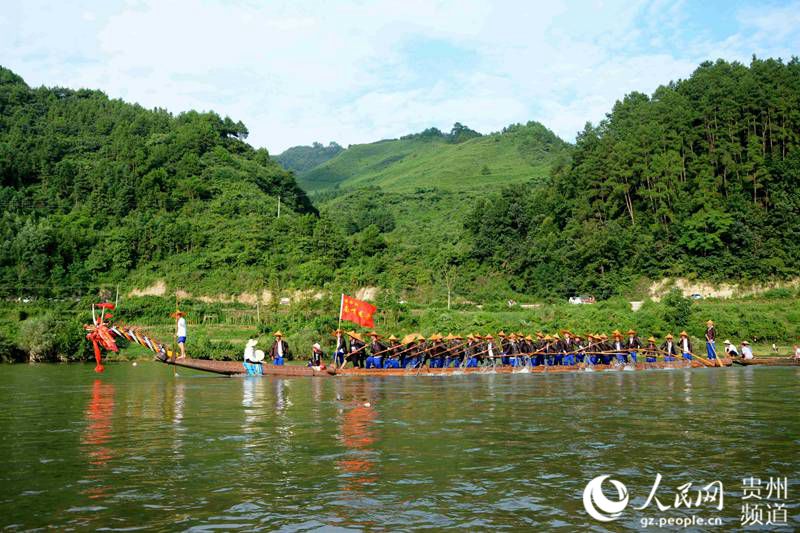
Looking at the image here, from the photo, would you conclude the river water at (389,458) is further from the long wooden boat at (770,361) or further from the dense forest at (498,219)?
the dense forest at (498,219)

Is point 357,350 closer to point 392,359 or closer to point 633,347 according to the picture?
point 392,359

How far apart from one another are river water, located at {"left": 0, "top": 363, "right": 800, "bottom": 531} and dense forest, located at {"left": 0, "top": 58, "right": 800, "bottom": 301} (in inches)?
1505

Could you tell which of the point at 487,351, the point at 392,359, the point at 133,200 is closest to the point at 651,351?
the point at 487,351

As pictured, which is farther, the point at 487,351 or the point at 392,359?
the point at 487,351

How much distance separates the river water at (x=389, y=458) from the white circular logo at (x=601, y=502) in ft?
0.35

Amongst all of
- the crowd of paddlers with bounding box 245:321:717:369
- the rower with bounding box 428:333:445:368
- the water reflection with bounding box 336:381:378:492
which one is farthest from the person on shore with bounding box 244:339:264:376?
the water reflection with bounding box 336:381:378:492

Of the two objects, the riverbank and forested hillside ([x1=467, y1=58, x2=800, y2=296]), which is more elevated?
forested hillside ([x1=467, y1=58, x2=800, y2=296])

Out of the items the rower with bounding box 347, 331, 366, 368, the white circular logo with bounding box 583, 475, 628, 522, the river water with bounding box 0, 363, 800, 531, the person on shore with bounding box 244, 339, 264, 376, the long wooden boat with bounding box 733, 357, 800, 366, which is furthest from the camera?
the long wooden boat with bounding box 733, 357, 800, 366

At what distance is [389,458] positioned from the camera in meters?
12.2

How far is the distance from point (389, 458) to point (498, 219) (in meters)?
57.7

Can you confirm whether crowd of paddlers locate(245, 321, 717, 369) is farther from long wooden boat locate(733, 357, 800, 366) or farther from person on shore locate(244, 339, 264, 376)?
long wooden boat locate(733, 357, 800, 366)

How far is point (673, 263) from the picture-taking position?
5738 cm

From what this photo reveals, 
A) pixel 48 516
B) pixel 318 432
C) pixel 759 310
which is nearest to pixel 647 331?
pixel 759 310

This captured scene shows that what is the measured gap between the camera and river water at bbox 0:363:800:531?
29.3 ft
